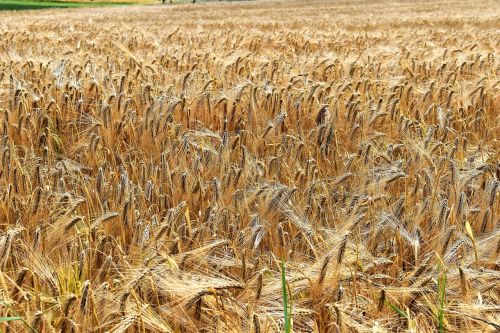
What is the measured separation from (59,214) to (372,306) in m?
1.08

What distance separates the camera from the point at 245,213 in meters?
2.00

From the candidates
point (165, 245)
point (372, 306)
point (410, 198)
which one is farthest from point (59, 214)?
point (410, 198)

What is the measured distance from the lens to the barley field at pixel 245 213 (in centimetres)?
147

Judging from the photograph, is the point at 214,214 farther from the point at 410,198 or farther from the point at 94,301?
the point at 410,198

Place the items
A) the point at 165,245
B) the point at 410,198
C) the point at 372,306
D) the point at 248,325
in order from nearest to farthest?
1. the point at 248,325
2. the point at 372,306
3. the point at 165,245
4. the point at 410,198

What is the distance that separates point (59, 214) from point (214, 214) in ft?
1.77

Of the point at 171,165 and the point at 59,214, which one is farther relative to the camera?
the point at 171,165

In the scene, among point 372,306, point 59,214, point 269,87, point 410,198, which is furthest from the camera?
point 269,87

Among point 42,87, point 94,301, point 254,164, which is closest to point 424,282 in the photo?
point 94,301

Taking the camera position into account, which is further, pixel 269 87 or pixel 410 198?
pixel 269 87

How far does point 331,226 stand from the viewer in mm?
1995

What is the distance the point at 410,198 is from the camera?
221 centimetres

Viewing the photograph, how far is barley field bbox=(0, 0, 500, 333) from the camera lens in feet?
4.83

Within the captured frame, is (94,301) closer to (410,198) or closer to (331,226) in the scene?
(331,226)
